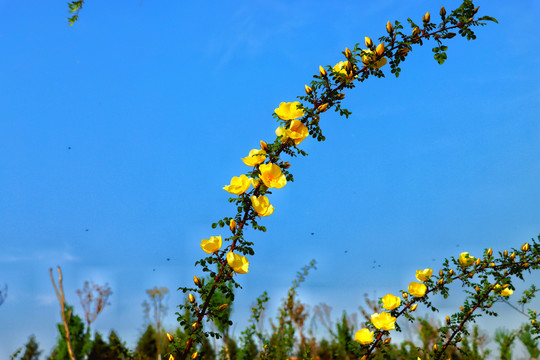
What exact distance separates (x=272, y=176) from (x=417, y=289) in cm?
164

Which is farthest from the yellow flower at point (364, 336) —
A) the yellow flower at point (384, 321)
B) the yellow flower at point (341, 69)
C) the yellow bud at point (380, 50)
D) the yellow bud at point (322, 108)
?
the yellow bud at point (380, 50)

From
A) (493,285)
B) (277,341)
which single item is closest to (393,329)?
(493,285)

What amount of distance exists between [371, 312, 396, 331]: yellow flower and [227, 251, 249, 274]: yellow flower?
1.21 m

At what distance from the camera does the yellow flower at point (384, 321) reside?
2.81m

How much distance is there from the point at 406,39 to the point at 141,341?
19.0 meters

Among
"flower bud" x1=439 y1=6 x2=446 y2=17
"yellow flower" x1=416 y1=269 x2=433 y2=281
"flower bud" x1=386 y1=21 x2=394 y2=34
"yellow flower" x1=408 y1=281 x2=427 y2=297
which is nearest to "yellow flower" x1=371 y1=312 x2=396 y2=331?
"yellow flower" x1=408 y1=281 x2=427 y2=297

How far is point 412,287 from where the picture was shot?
3.11 meters

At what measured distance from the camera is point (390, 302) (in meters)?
2.94

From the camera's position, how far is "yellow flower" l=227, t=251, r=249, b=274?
84.7 inches

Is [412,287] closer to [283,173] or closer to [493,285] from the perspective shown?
[493,285]

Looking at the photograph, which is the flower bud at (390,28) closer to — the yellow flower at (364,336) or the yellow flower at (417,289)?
the yellow flower at (417,289)

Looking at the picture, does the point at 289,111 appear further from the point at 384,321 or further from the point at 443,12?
the point at 384,321

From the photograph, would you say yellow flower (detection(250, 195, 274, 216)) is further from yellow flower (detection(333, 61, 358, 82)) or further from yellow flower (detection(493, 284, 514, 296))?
yellow flower (detection(493, 284, 514, 296))

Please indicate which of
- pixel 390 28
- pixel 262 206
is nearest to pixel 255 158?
pixel 262 206
